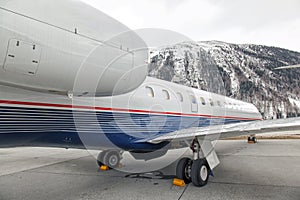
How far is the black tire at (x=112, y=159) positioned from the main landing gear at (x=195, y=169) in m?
2.55

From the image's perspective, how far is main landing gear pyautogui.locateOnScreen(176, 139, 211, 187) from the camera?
16.1 ft

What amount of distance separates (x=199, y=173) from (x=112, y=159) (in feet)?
9.98

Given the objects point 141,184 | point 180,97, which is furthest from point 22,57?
point 180,97

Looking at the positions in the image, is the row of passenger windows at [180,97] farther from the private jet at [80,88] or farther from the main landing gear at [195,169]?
the main landing gear at [195,169]

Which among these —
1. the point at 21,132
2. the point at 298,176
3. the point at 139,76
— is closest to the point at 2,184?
the point at 21,132

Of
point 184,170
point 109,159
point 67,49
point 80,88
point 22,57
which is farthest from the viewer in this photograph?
point 109,159

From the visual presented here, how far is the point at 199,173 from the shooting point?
4.91 m

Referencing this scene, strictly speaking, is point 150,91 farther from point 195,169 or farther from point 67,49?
point 67,49

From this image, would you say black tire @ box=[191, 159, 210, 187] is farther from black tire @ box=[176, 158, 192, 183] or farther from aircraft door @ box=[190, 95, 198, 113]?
aircraft door @ box=[190, 95, 198, 113]

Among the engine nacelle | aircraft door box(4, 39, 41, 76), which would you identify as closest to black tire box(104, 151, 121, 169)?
the engine nacelle

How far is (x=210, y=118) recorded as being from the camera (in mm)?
8086

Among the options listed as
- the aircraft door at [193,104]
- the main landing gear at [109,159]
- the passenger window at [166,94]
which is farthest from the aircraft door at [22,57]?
the aircraft door at [193,104]

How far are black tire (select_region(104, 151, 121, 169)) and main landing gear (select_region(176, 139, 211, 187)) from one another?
2551mm

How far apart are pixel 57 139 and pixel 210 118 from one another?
5415 mm
